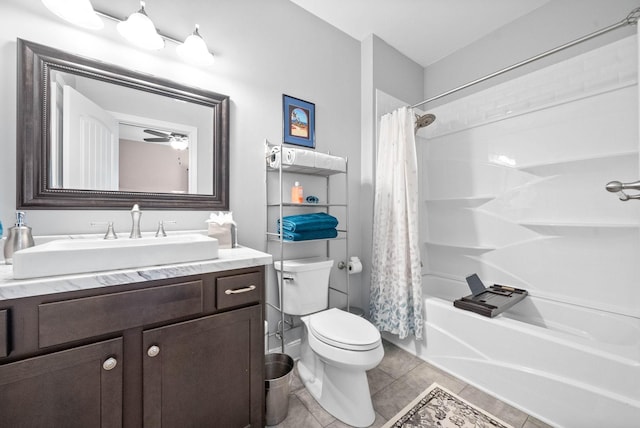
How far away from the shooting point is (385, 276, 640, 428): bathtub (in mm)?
1195

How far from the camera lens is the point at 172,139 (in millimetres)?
1475

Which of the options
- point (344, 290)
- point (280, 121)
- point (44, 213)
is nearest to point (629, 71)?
point (280, 121)

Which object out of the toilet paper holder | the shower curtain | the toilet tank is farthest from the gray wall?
the toilet tank

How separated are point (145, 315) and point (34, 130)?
0.97m

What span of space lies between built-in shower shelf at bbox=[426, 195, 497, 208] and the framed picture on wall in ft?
4.85

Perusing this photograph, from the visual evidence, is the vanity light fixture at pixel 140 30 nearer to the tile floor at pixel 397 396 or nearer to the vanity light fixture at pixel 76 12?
the vanity light fixture at pixel 76 12

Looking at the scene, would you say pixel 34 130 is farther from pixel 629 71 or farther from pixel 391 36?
pixel 629 71

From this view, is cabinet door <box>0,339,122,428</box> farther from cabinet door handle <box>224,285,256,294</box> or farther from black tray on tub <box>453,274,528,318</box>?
black tray on tub <box>453,274,528,318</box>

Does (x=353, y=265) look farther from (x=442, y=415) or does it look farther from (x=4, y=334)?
(x=4, y=334)

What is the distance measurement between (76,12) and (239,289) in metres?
1.42

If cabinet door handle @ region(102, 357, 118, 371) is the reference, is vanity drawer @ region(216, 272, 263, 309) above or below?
above

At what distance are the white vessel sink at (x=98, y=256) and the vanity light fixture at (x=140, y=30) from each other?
997 mm

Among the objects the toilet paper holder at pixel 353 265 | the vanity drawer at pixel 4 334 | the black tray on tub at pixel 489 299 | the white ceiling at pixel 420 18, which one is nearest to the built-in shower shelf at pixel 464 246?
the black tray on tub at pixel 489 299

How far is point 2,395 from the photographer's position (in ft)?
2.42
